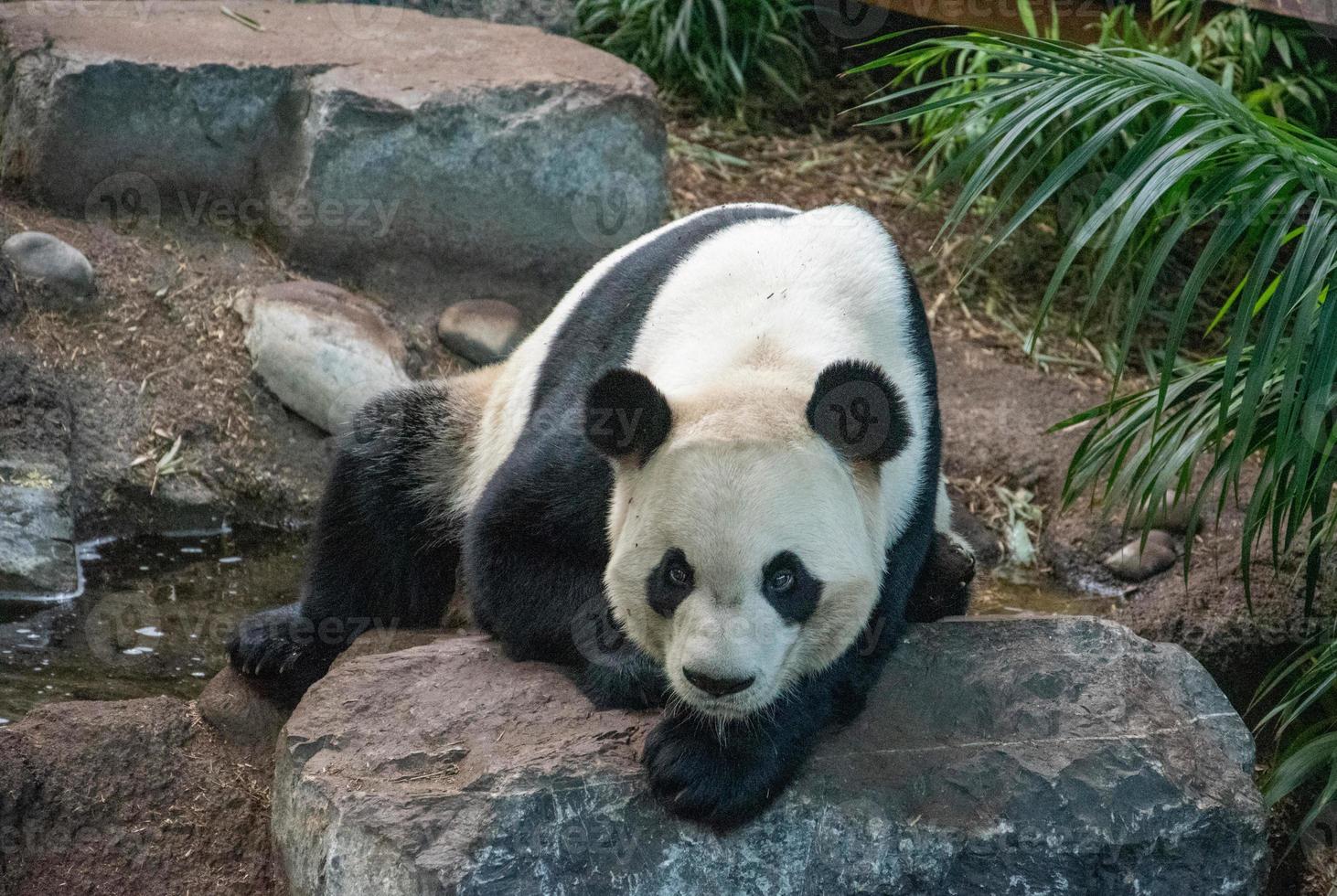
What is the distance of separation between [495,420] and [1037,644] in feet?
6.15

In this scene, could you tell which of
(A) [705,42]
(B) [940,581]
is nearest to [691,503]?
(B) [940,581]

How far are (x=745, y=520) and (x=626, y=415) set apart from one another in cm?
41

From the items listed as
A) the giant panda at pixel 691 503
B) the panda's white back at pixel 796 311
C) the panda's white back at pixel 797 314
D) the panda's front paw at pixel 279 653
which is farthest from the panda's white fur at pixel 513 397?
the panda's front paw at pixel 279 653

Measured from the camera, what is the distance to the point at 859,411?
3301 mm

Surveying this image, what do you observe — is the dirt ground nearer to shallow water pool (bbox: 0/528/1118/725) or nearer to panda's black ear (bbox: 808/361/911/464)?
shallow water pool (bbox: 0/528/1118/725)

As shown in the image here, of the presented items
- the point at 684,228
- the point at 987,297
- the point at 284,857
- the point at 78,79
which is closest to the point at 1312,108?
the point at 987,297

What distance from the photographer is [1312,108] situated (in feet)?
27.1

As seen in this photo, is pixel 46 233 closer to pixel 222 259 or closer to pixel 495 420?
pixel 222 259

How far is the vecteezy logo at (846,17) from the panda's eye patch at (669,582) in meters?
7.52

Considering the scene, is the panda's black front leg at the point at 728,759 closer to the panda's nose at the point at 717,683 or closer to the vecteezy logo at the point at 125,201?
the panda's nose at the point at 717,683

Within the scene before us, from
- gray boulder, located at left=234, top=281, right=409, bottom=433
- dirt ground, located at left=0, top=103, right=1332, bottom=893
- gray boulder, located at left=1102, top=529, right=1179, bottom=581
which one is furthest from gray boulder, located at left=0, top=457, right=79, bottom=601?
gray boulder, located at left=1102, top=529, right=1179, bottom=581

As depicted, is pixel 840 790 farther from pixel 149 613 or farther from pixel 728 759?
pixel 149 613

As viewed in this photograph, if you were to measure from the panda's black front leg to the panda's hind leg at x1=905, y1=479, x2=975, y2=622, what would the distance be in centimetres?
100

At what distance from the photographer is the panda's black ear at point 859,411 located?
3246mm
